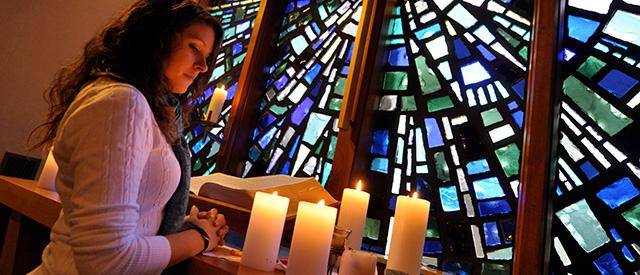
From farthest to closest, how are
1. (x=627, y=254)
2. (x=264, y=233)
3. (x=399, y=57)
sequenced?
(x=399, y=57)
(x=627, y=254)
(x=264, y=233)

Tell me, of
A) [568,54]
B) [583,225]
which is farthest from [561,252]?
[568,54]

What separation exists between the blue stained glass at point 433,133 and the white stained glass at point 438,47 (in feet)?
0.92

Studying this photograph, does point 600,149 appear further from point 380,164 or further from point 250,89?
point 250,89

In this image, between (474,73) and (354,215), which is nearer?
(354,215)

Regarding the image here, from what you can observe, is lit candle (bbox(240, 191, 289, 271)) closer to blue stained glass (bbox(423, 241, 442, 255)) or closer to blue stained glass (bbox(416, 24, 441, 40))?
blue stained glass (bbox(423, 241, 442, 255))

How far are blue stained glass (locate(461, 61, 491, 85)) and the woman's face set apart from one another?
1.01 metres

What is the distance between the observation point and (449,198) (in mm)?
1430

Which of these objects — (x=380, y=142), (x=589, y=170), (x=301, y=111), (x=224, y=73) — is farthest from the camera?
(x=224, y=73)

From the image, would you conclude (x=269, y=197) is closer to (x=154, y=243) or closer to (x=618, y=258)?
(x=154, y=243)

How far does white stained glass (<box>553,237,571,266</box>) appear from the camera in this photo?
1199 mm

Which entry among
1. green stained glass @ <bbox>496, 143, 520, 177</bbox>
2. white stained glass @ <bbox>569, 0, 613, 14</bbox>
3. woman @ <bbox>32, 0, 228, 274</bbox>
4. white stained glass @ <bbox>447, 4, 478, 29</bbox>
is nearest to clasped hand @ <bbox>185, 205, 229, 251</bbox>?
woman @ <bbox>32, 0, 228, 274</bbox>

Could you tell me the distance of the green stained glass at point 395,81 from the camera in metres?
1.71

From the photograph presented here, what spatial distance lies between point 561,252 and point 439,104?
635 millimetres

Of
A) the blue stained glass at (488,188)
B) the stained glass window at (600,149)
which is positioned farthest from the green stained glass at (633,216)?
the blue stained glass at (488,188)
